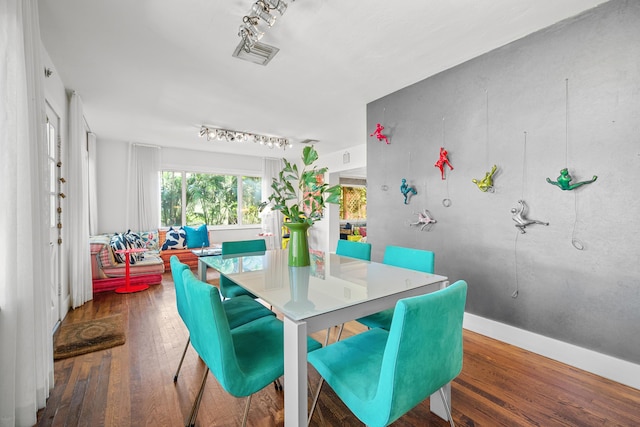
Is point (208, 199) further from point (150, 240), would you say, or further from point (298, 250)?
point (298, 250)

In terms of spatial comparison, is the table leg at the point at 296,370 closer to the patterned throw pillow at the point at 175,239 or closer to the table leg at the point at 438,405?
the table leg at the point at 438,405

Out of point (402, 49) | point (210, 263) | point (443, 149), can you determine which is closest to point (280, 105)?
point (402, 49)

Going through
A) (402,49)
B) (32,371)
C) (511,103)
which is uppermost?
(402,49)

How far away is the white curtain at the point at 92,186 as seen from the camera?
477 cm

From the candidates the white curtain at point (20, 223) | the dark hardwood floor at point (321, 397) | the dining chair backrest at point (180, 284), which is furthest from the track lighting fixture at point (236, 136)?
the dining chair backrest at point (180, 284)

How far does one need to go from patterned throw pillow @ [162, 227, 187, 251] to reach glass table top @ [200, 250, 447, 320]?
3803 millimetres

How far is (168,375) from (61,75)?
3021 mm

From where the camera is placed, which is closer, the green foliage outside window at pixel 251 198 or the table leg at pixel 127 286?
the table leg at pixel 127 286

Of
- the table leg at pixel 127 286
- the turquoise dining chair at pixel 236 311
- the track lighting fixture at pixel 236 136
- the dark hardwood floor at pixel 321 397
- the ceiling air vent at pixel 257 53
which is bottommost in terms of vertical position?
the dark hardwood floor at pixel 321 397

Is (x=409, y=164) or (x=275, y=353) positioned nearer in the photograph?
(x=275, y=353)

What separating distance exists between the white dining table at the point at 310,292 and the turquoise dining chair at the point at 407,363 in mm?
175

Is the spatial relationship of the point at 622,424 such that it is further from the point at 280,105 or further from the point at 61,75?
the point at 61,75

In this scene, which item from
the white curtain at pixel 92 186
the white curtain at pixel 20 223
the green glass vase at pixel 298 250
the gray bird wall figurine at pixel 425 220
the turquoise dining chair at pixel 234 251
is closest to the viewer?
the white curtain at pixel 20 223

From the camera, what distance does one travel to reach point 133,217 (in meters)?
5.50
